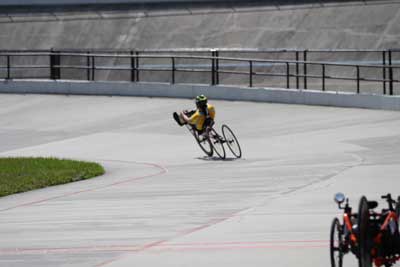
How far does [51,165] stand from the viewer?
25219mm

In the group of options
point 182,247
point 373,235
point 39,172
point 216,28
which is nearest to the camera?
point 373,235

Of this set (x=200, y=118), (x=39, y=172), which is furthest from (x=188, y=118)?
(x=39, y=172)

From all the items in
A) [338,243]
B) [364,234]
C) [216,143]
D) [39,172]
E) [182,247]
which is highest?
[364,234]

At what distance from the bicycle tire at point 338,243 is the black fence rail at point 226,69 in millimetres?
21742

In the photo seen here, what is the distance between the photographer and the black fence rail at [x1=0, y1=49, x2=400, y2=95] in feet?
117

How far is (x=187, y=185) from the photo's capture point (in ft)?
69.6

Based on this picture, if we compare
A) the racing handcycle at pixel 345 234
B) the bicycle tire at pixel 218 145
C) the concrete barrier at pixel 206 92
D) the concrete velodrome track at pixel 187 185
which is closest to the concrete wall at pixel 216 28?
the concrete barrier at pixel 206 92

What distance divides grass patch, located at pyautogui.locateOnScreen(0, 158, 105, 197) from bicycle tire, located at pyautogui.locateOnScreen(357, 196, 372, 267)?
39.4 ft

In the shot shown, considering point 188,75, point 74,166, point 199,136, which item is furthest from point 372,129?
point 188,75

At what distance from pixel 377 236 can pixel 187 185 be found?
11.1 meters

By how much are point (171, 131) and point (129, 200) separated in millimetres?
12407

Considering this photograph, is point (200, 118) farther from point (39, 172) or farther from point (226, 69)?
point (226, 69)

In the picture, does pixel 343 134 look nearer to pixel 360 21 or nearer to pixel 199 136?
pixel 199 136

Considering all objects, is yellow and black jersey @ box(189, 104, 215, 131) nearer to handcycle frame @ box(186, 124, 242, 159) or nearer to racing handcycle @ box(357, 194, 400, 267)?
handcycle frame @ box(186, 124, 242, 159)
